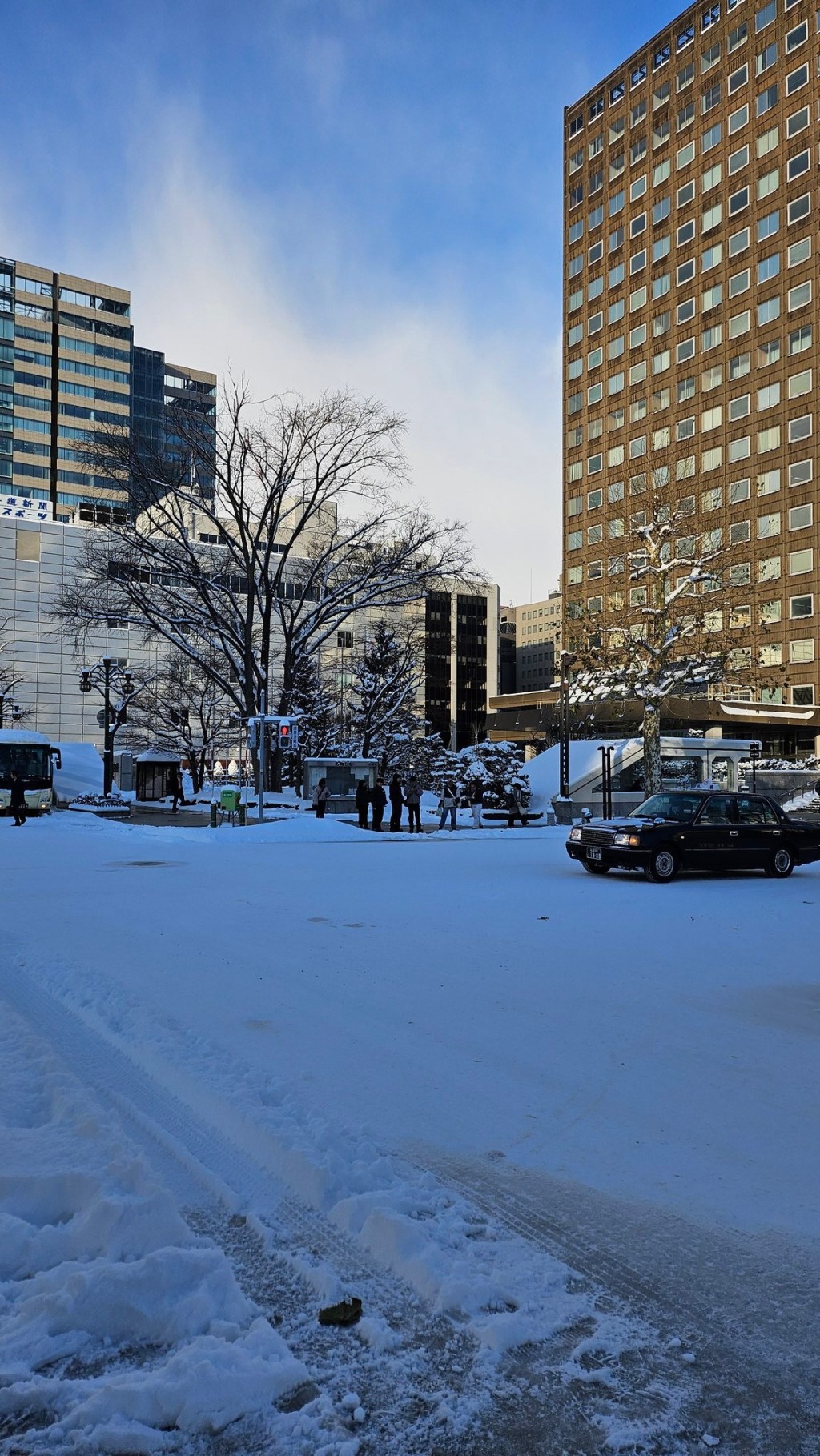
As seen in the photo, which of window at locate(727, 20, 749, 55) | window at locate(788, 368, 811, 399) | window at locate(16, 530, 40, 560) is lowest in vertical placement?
window at locate(16, 530, 40, 560)

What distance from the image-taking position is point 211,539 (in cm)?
10244

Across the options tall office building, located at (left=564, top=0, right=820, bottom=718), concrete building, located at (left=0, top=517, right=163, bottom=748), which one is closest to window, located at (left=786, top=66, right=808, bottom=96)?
tall office building, located at (left=564, top=0, right=820, bottom=718)

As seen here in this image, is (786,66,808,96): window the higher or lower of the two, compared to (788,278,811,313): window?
higher

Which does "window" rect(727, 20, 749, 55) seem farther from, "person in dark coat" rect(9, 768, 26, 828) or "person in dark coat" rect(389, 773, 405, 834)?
"person in dark coat" rect(9, 768, 26, 828)

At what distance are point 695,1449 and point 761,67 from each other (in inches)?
3398

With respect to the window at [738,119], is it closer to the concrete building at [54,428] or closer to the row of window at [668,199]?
the row of window at [668,199]

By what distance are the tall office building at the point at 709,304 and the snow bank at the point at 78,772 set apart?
31.3m

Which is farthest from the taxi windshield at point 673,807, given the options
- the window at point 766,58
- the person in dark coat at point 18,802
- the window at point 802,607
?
the window at point 766,58

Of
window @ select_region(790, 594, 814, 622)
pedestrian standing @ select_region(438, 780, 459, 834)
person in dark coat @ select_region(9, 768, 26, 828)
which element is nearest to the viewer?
pedestrian standing @ select_region(438, 780, 459, 834)

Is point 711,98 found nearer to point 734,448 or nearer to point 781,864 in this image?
point 734,448

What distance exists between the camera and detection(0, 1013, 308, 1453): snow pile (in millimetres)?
2428

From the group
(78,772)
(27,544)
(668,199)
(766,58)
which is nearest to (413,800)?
(78,772)

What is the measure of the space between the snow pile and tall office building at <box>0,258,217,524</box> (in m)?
114

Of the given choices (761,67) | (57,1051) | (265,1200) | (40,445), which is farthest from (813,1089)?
(40,445)
